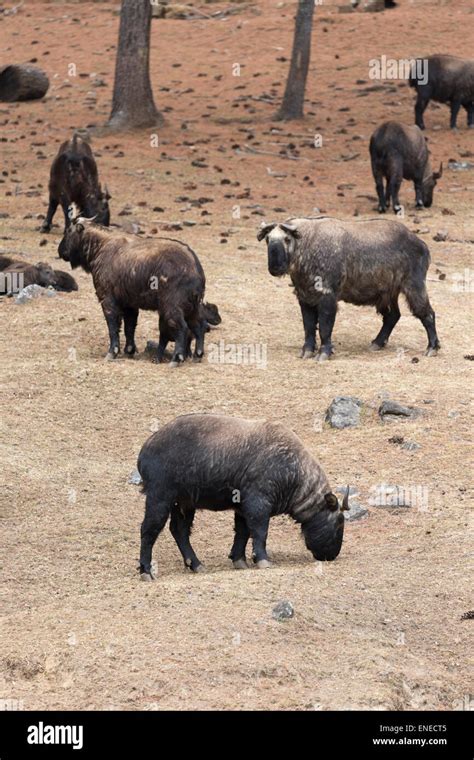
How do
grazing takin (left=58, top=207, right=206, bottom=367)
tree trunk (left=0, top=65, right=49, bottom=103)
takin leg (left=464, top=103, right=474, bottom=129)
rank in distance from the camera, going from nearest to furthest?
grazing takin (left=58, top=207, right=206, bottom=367) → takin leg (left=464, top=103, right=474, bottom=129) → tree trunk (left=0, top=65, right=49, bottom=103)

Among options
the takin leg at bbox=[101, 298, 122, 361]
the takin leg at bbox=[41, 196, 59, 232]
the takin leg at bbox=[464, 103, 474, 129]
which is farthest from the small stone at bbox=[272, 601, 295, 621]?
the takin leg at bbox=[464, 103, 474, 129]

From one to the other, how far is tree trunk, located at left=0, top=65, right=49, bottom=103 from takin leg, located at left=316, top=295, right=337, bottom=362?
70.6 feet

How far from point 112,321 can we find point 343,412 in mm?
3262

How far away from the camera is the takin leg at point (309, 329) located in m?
15.9

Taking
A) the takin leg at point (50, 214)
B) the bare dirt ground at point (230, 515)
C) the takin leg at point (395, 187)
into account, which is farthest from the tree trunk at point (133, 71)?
the takin leg at point (50, 214)

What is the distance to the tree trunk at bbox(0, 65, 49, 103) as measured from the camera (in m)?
35.5

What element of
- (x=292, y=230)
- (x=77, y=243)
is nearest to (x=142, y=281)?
(x=77, y=243)

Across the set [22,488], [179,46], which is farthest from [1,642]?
[179,46]

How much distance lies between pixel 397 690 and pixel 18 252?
1336 cm

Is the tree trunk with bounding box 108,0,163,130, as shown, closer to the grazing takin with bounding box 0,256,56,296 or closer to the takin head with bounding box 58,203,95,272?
Answer: the grazing takin with bounding box 0,256,56,296

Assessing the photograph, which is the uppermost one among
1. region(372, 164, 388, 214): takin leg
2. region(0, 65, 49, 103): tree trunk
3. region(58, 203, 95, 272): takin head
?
region(58, 203, 95, 272): takin head

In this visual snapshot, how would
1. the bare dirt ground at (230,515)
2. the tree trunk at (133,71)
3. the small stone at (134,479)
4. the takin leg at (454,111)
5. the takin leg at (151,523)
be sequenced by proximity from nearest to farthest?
the bare dirt ground at (230,515) → the takin leg at (151,523) → the small stone at (134,479) → the tree trunk at (133,71) → the takin leg at (454,111)

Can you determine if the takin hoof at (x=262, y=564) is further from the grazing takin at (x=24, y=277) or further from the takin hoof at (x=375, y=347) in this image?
the grazing takin at (x=24, y=277)

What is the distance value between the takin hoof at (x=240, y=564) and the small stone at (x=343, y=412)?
3.45 metres
